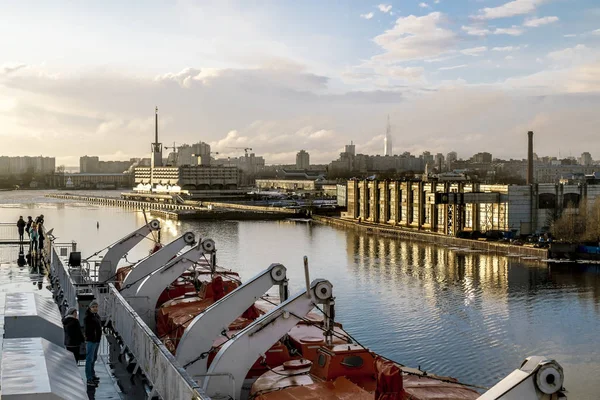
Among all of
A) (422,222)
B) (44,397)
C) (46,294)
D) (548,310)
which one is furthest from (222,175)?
(44,397)

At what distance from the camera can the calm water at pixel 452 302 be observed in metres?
17.3

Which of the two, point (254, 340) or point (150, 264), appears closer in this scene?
point (254, 340)

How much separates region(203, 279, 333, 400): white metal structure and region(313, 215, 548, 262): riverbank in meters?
30.4

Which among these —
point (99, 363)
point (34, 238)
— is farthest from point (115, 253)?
point (99, 363)

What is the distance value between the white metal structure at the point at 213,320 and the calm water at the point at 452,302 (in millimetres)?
8301

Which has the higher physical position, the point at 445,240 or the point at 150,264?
the point at 150,264

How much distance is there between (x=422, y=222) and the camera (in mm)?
51438

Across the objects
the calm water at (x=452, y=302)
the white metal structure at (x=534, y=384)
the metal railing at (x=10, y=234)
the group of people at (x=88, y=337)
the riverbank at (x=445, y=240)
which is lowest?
the calm water at (x=452, y=302)

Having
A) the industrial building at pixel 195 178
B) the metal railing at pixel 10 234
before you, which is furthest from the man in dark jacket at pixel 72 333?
the industrial building at pixel 195 178

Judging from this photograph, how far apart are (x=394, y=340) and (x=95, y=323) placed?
11.9 metres

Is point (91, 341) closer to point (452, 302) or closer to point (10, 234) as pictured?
point (452, 302)

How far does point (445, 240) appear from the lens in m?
45.0

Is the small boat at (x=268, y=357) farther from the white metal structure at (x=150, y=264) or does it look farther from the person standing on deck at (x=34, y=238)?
the person standing on deck at (x=34, y=238)

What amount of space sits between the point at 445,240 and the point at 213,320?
123 feet
